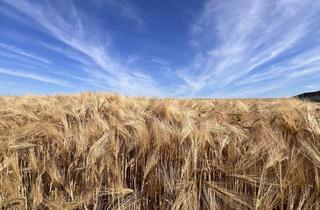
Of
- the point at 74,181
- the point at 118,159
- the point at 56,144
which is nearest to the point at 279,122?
the point at 118,159

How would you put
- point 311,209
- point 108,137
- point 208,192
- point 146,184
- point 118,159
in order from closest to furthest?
point 311,209
point 208,192
point 146,184
point 118,159
point 108,137

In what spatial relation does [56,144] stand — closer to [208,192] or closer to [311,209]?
[208,192]

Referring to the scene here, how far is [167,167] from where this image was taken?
2.17 metres

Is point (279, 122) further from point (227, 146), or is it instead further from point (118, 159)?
point (118, 159)

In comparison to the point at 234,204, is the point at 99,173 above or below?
above

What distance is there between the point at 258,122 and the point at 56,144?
2.00m

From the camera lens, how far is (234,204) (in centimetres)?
192

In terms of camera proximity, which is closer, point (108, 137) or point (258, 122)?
point (108, 137)

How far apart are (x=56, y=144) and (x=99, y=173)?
0.57 m

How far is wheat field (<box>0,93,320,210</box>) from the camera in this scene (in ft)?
6.38

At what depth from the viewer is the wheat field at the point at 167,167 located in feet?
6.38

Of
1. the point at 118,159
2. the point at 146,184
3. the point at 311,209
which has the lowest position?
the point at 311,209

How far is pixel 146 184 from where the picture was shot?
7.02 feet

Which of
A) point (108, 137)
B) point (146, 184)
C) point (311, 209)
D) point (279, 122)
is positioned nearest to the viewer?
point (311, 209)
